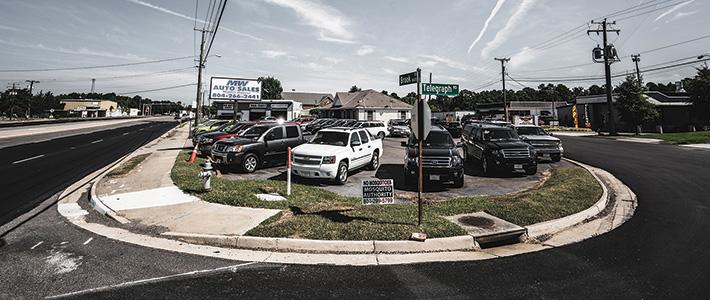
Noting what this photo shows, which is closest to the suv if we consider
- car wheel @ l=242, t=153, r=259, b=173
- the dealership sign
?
car wheel @ l=242, t=153, r=259, b=173

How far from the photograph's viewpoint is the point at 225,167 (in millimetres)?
13570

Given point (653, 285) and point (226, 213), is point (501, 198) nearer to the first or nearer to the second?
point (653, 285)

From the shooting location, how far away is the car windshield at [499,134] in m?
13.3

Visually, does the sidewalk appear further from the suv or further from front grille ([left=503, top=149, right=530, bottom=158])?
front grille ([left=503, top=149, right=530, bottom=158])

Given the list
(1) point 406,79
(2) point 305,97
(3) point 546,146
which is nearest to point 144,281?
(1) point 406,79

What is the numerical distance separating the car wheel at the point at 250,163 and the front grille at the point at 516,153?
9.50m

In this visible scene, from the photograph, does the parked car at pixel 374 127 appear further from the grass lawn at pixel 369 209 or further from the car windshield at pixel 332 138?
the grass lawn at pixel 369 209

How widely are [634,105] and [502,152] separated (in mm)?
29994

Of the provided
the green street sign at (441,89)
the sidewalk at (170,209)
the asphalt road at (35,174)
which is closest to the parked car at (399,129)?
the green street sign at (441,89)

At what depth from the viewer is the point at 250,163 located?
12.7 m

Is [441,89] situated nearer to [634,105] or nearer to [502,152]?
[502,152]

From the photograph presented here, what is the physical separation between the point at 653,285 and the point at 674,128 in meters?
43.0

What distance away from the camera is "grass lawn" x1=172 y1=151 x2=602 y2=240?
579 cm

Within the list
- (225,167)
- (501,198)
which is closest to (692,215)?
(501,198)
